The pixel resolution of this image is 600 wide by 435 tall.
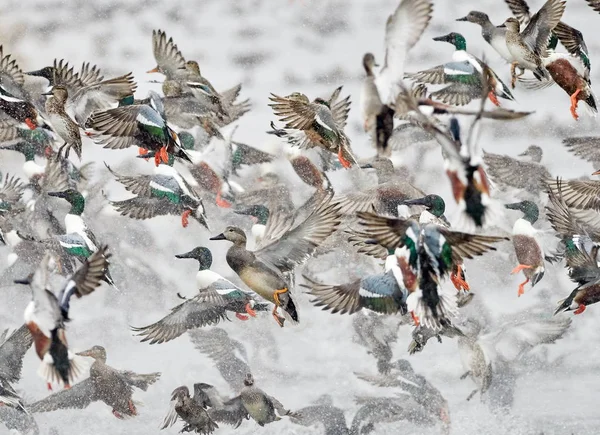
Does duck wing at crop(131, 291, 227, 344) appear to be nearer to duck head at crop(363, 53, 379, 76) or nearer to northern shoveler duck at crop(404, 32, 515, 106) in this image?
northern shoveler duck at crop(404, 32, 515, 106)

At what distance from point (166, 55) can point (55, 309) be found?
2750 millimetres

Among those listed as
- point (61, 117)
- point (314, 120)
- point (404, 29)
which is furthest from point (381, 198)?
point (404, 29)

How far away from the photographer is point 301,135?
654 cm

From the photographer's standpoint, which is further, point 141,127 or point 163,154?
point 163,154

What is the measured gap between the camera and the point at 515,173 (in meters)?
7.60

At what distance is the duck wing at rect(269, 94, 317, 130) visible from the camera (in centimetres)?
525

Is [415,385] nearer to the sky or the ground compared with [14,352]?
nearer to the ground

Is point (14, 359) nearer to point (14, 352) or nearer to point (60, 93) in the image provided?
point (14, 352)

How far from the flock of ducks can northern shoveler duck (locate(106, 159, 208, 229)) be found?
0.4 inches

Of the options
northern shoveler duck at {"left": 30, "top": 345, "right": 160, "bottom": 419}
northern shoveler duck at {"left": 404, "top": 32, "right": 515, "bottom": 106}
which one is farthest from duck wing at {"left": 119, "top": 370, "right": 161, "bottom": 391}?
northern shoveler duck at {"left": 404, "top": 32, "right": 515, "bottom": 106}

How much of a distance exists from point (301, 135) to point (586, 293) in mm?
1762

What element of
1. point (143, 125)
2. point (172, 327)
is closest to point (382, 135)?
point (143, 125)

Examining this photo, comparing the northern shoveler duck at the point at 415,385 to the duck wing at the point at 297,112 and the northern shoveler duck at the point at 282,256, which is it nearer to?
the northern shoveler duck at the point at 282,256

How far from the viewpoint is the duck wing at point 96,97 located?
239 inches
